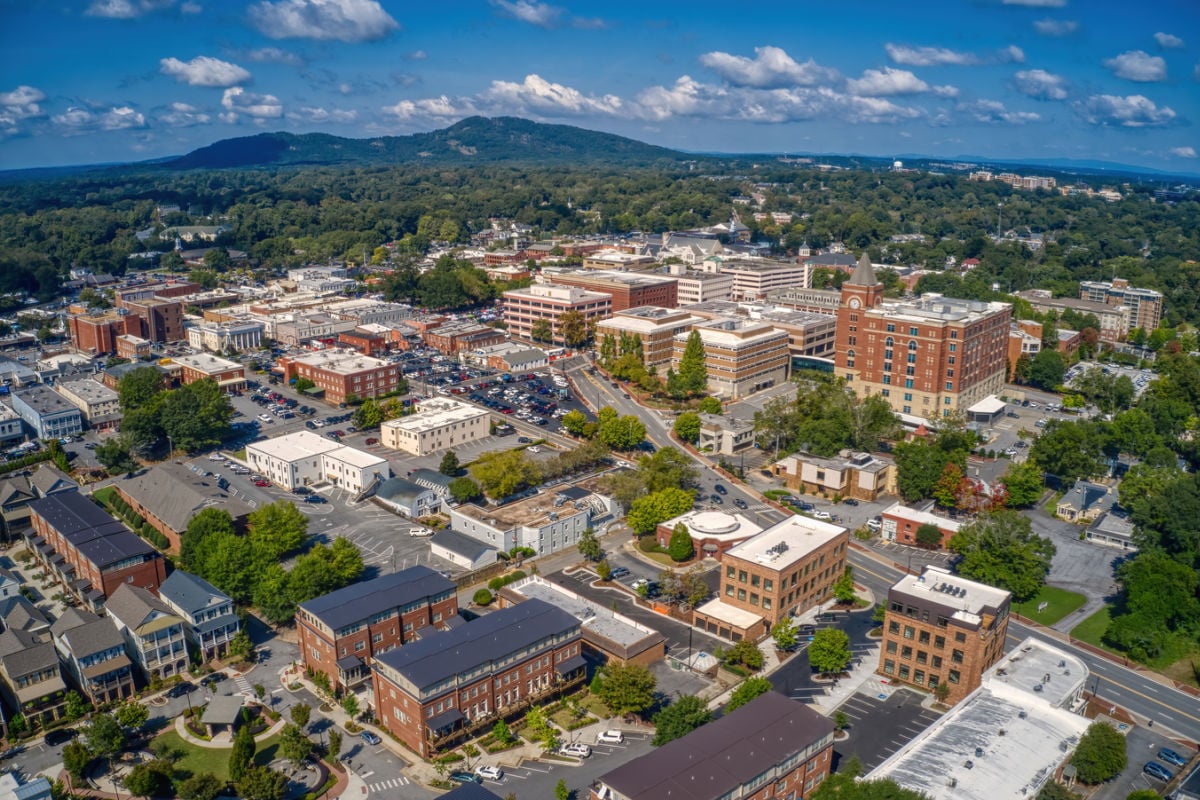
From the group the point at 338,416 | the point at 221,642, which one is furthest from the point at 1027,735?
the point at 338,416

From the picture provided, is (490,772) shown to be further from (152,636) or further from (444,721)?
(152,636)

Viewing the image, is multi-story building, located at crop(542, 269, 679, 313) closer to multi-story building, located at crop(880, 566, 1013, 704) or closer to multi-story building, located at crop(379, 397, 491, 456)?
multi-story building, located at crop(379, 397, 491, 456)

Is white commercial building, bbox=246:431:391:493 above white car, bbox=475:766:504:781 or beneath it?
above

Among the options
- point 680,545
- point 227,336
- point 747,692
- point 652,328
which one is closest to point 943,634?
point 747,692

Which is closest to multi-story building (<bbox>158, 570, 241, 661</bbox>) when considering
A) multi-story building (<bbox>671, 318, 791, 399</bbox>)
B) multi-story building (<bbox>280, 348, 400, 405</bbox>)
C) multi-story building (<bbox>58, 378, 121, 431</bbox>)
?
multi-story building (<bbox>58, 378, 121, 431</bbox>)

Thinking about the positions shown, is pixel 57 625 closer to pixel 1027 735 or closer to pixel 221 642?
pixel 221 642

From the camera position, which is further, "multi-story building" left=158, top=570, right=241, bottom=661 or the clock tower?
the clock tower
